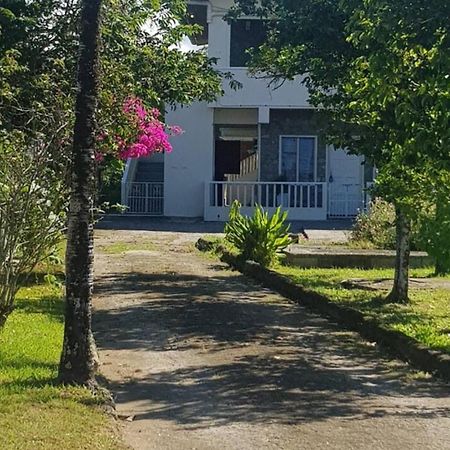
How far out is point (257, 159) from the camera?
27094 millimetres

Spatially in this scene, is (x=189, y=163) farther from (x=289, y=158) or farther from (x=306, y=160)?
(x=306, y=160)

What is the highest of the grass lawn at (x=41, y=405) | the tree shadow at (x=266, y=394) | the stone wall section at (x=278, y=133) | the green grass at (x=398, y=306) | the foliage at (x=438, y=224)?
the stone wall section at (x=278, y=133)

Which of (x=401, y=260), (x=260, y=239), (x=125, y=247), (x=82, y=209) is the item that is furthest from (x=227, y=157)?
(x=82, y=209)

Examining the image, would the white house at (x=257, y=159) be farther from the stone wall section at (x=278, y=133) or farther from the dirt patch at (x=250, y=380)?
the dirt patch at (x=250, y=380)

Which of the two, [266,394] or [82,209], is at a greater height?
[82,209]

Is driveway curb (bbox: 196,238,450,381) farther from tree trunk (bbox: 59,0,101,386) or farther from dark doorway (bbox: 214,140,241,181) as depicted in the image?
dark doorway (bbox: 214,140,241,181)

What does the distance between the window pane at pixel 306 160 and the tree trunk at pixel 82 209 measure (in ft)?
65.5

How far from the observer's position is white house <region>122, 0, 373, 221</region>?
25.8 m

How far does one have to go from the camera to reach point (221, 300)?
42.0 ft

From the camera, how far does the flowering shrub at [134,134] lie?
10516 mm

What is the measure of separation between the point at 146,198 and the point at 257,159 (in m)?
3.57

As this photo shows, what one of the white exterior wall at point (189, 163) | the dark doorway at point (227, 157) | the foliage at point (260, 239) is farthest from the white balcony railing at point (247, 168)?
the foliage at point (260, 239)

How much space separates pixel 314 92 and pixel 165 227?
40.2ft

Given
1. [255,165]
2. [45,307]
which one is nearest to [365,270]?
[45,307]
